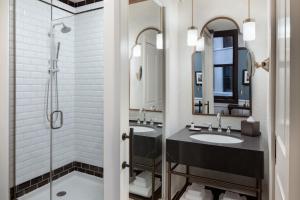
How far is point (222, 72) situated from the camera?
2.35 meters

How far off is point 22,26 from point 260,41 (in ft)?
8.01

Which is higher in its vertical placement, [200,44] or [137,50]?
[200,44]

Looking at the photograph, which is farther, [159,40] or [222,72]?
[222,72]

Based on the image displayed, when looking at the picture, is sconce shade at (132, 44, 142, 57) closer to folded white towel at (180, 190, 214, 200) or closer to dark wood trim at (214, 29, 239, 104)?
dark wood trim at (214, 29, 239, 104)

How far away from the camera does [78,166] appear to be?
246 cm

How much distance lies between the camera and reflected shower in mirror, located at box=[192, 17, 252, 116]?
2.24 m

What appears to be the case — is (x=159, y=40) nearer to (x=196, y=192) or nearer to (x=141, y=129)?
(x=141, y=129)

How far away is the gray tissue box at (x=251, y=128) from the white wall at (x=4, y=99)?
226 cm

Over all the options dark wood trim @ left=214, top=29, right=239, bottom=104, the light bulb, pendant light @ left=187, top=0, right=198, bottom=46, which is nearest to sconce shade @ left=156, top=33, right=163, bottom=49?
the light bulb

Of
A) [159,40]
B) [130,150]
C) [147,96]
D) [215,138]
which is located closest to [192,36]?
[159,40]

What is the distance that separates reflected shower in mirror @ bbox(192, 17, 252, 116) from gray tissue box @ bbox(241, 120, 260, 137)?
0.60ft

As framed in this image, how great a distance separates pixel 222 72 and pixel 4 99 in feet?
7.26

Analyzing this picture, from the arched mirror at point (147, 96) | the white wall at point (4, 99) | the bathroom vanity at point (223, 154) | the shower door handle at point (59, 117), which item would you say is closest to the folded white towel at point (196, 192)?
the bathroom vanity at point (223, 154)

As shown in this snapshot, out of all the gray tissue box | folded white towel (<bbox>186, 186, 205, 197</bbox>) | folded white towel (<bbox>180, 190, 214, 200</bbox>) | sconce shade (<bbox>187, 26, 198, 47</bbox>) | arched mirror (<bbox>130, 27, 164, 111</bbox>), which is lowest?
folded white towel (<bbox>180, 190, 214, 200</bbox>)
